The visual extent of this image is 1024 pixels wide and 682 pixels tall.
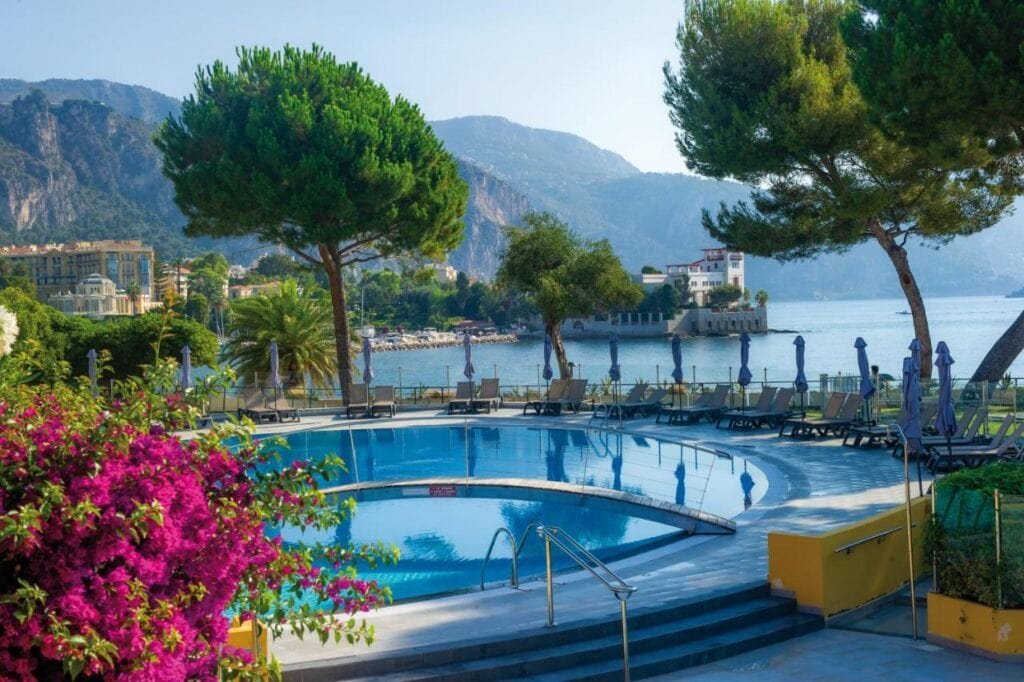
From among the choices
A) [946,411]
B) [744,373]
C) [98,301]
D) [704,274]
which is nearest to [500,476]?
[946,411]

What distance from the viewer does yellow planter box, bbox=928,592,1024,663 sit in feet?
23.2

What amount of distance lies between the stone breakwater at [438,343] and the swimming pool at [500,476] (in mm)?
83413

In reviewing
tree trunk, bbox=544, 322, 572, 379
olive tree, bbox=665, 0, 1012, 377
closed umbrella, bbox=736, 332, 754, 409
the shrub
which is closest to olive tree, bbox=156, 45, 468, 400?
tree trunk, bbox=544, 322, 572, 379

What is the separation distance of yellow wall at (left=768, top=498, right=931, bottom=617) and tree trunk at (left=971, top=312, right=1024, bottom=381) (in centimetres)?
1434

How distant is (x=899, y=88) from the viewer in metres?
16.4

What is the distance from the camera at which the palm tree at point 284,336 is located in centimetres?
2834

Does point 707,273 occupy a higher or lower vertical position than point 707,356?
higher

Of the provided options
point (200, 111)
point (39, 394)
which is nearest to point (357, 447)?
point (200, 111)

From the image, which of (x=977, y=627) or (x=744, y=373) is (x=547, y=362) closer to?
(x=744, y=373)

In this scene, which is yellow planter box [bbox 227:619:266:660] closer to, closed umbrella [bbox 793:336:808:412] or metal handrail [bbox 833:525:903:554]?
metal handrail [bbox 833:525:903:554]

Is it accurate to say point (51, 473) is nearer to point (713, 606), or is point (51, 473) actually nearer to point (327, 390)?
point (713, 606)

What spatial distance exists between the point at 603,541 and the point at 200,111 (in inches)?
761

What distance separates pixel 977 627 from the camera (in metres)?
7.21

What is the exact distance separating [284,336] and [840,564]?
72.9 feet
